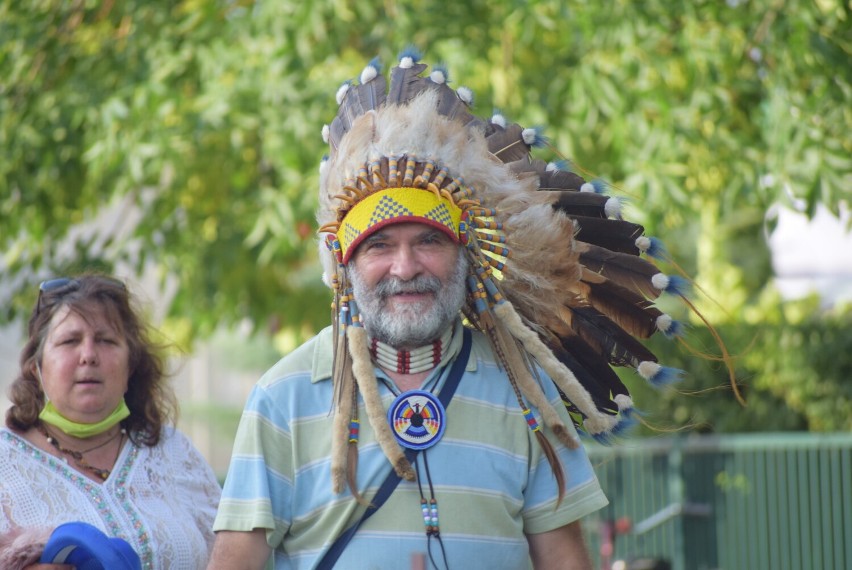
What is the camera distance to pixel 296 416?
3041mm

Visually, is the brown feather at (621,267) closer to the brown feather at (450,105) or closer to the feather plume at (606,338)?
the feather plume at (606,338)

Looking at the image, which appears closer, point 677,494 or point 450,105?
point 450,105

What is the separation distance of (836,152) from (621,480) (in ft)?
11.3

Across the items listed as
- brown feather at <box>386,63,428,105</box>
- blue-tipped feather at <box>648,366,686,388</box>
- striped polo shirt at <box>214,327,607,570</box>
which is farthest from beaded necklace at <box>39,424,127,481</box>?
blue-tipped feather at <box>648,366,686,388</box>

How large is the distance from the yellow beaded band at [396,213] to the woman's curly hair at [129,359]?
114 centimetres

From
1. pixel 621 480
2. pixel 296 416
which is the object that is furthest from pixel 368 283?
pixel 621 480

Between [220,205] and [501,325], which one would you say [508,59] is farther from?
[501,325]

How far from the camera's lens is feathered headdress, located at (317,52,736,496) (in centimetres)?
312

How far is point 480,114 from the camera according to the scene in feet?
A: 21.8

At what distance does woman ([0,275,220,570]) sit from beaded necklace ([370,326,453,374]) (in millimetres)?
1013

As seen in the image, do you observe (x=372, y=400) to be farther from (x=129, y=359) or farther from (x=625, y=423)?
(x=129, y=359)

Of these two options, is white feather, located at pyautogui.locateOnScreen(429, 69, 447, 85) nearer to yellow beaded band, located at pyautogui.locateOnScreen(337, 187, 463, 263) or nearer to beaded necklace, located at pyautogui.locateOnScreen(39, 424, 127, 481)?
yellow beaded band, located at pyautogui.locateOnScreen(337, 187, 463, 263)

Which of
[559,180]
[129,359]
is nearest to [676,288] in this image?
[559,180]

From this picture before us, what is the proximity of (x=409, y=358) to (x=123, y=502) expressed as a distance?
1.13m
